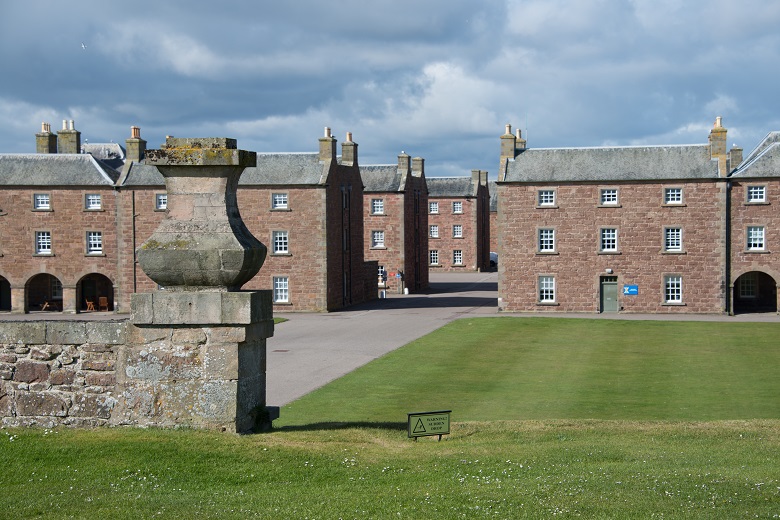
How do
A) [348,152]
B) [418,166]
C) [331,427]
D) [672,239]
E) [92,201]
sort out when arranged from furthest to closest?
[418,166] < [348,152] < [92,201] < [672,239] < [331,427]

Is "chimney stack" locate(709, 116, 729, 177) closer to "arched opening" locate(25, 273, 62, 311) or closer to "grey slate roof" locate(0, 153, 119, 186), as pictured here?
"grey slate roof" locate(0, 153, 119, 186)

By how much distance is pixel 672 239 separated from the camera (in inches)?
1978

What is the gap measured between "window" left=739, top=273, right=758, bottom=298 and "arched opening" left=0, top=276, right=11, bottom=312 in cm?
4219

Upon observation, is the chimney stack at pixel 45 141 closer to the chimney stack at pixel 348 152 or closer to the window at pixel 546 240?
the chimney stack at pixel 348 152

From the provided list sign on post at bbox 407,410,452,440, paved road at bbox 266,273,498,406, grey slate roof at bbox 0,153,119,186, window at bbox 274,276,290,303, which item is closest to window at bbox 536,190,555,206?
paved road at bbox 266,273,498,406

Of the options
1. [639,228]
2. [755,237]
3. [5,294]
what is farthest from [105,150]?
[755,237]

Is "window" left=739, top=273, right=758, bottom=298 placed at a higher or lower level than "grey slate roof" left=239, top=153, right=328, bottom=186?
lower

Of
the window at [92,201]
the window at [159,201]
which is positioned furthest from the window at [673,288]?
the window at [92,201]

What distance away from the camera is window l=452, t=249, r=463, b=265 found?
3765 inches

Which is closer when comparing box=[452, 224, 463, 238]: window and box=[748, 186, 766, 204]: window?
box=[748, 186, 766, 204]: window

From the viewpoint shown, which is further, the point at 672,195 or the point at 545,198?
the point at 545,198

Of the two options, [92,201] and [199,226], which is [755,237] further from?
[199,226]

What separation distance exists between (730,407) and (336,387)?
408 inches

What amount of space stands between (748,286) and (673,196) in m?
7.84
